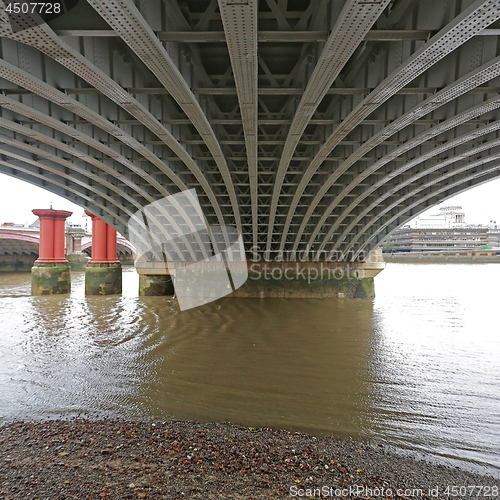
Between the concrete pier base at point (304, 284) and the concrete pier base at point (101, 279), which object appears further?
the concrete pier base at point (304, 284)

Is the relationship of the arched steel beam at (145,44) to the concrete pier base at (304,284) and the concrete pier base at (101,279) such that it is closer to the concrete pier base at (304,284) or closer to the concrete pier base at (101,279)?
the concrete pier base at (304,284)

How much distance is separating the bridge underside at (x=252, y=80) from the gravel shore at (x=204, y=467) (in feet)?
19.6

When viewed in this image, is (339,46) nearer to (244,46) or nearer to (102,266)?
(244,46)

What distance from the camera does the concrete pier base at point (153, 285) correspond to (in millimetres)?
22719

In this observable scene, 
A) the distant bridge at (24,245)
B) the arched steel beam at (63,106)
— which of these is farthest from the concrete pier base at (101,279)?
the distant bridge at (24,245)

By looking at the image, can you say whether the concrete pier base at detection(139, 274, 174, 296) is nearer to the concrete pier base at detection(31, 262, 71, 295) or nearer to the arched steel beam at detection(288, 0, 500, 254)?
the concrete pier base at detection(31, 262, 71, 295)

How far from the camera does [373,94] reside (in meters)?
6.46

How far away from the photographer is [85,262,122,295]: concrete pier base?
21719 millimetres

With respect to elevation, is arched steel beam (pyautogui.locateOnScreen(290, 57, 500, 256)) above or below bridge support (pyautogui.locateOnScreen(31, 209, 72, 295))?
above

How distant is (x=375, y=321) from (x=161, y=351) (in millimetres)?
9887

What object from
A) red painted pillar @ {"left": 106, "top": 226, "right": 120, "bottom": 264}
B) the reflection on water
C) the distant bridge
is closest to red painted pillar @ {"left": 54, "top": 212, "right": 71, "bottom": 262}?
red painted pillar @ {"left": 106, "top": 226, "right": 120, "bottom": 264}

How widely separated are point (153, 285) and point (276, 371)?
16.1 meters

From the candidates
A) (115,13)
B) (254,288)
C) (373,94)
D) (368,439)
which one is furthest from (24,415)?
(254,288)

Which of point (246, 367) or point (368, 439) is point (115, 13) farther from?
point (246, 367)
